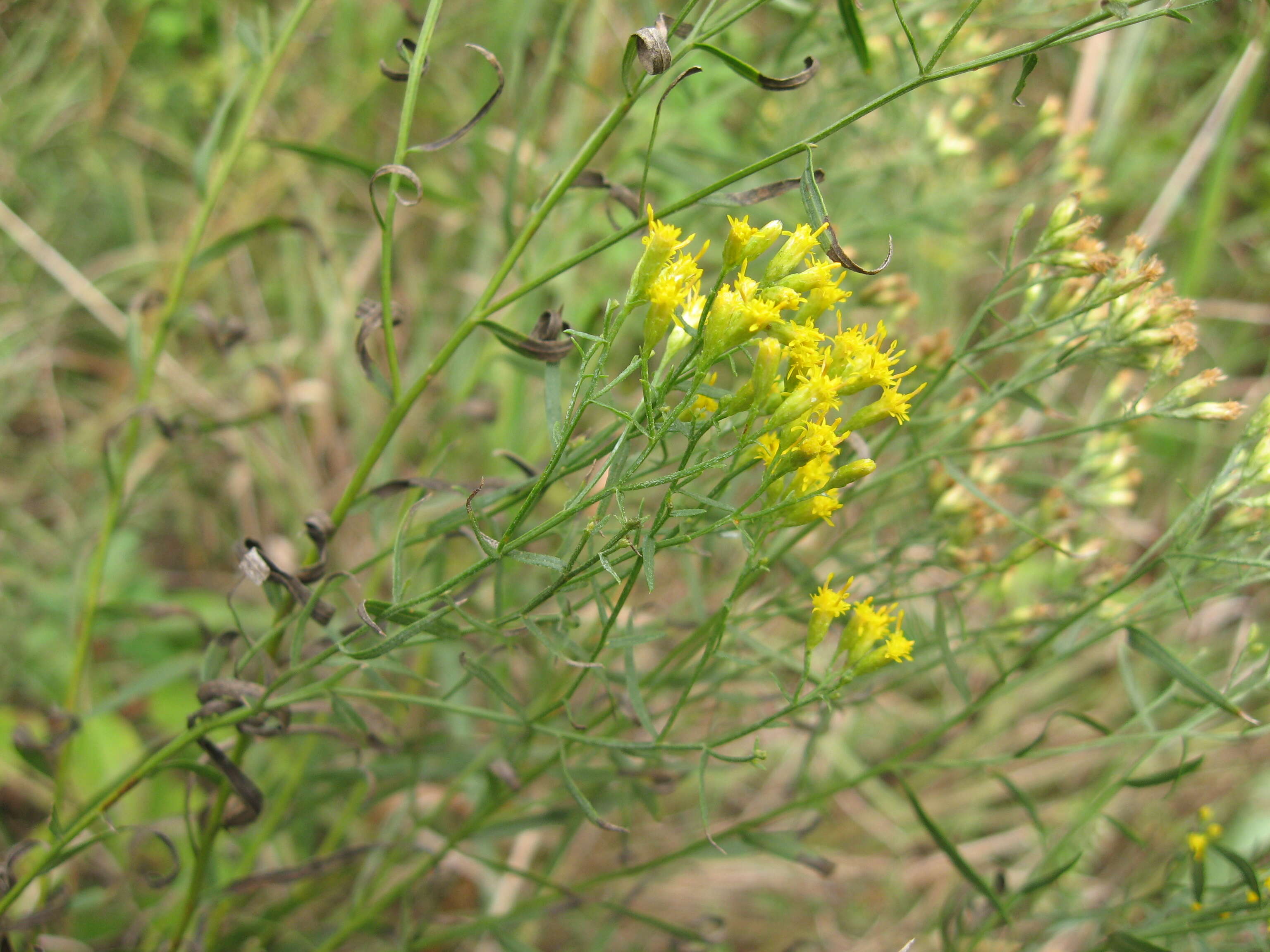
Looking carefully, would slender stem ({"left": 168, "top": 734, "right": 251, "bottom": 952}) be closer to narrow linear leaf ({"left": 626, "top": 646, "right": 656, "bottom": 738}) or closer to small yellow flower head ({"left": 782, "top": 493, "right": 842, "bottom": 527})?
narrow linear leaf ({"left": 626, "top": 646, "right": 656, "bottom": 738})

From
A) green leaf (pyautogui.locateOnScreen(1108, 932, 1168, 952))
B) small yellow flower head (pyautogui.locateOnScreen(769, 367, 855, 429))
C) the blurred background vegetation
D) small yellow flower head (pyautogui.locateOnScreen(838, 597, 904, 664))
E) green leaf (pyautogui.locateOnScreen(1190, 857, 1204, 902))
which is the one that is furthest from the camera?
the blurred background vegetation

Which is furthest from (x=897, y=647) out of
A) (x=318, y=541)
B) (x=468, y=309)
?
(x=468, y=309)

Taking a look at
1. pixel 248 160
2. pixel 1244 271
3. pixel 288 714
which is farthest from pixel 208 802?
pixel 1244 271

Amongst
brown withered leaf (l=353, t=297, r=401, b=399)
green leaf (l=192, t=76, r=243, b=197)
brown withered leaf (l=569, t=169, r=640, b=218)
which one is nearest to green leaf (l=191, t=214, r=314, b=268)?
green leaf (l=192, t=76, r=243, b=197)

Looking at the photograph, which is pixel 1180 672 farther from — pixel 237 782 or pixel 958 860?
pixel 237 782

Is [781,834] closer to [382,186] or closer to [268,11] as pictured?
[382,186]
